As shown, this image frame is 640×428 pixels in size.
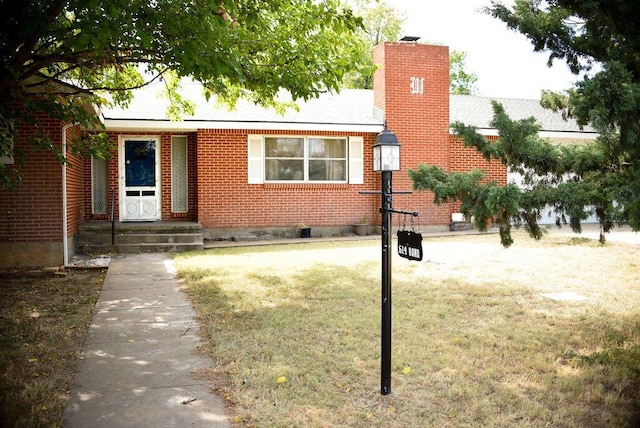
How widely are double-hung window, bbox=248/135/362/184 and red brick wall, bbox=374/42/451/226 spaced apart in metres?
1.39

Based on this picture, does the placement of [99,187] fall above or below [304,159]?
below

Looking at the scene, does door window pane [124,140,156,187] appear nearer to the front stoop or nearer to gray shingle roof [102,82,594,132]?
gray shingle roof [102,82,594,132]

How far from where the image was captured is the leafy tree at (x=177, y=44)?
18.6 feet

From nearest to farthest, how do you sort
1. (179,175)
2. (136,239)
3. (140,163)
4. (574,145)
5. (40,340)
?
1. (574,145)
2. (40,340)
3. (136,239)
4. (140,163)
5. (179,175)

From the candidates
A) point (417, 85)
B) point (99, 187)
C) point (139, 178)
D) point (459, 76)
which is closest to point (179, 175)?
point (139, 178)

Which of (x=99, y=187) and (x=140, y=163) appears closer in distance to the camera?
(x=99, y=187)

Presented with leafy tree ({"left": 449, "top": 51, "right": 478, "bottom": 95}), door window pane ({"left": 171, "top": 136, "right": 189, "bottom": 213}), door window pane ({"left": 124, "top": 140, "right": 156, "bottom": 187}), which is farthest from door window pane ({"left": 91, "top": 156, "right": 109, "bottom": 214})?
leafy tree ({"left": 449, "top": 51, "right": 478, "bottom": 95})

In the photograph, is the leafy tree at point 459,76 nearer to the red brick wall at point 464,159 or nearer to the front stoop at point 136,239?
the red brick wall at point 464,159

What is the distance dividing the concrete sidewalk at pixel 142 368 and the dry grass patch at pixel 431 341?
0.27m

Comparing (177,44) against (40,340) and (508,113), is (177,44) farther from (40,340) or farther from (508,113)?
(508,113)

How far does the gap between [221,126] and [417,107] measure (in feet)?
19.8

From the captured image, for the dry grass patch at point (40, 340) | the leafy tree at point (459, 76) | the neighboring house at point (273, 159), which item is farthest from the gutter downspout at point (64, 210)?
the leafy tree at point (459, 76)

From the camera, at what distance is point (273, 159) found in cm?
1647

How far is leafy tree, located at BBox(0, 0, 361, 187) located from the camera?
568 centimetres
